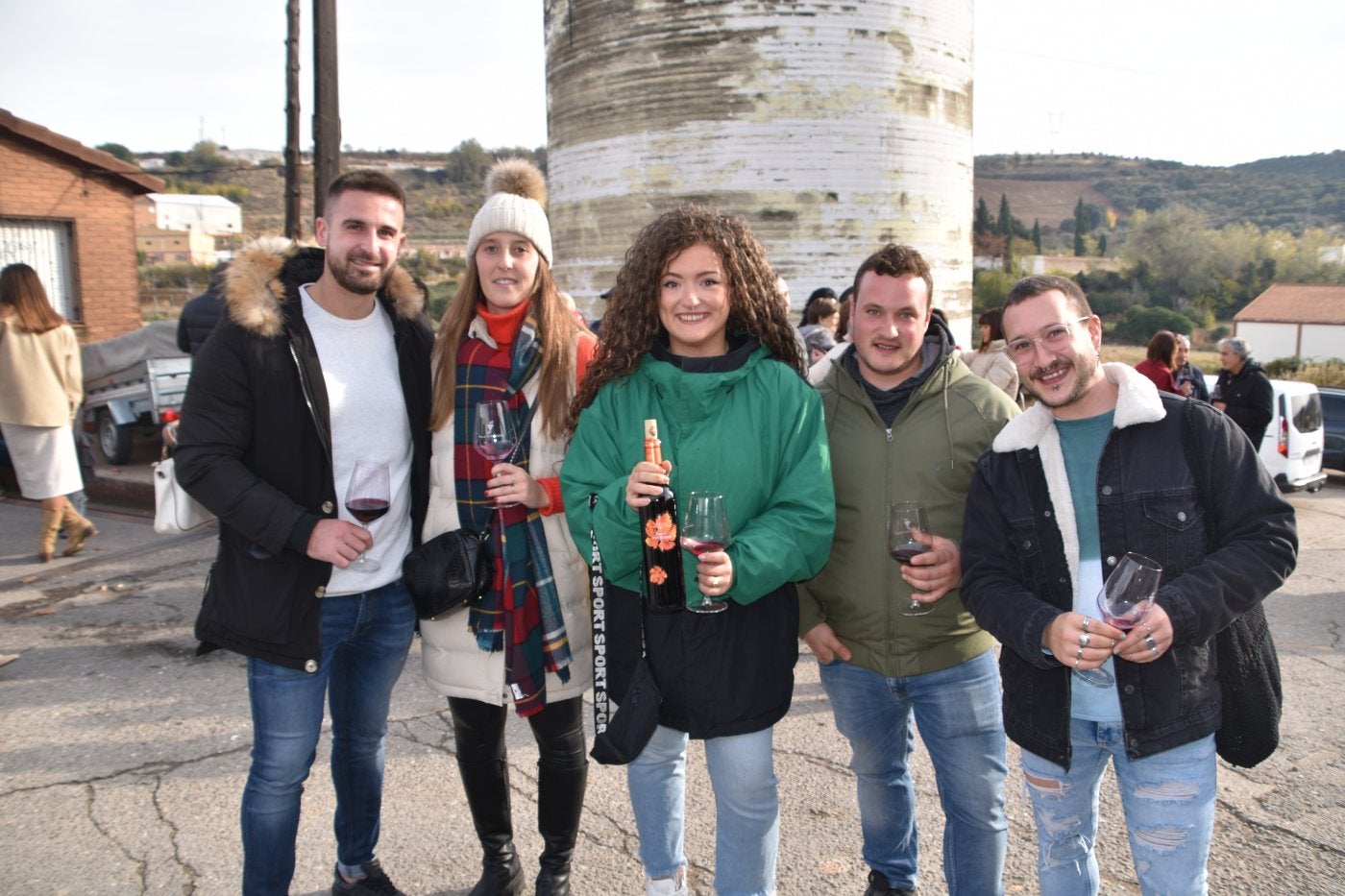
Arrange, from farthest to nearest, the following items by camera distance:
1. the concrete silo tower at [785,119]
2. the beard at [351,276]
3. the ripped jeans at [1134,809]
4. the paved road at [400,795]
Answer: the concrete silo tower at [785,119]
the paved road at [400,795]
the beard at [351,276]
the ripped jeans at [1134,809]

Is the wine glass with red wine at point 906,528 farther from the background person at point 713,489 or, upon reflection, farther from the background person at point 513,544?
the background person at point 513,544

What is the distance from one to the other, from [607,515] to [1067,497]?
1217mm

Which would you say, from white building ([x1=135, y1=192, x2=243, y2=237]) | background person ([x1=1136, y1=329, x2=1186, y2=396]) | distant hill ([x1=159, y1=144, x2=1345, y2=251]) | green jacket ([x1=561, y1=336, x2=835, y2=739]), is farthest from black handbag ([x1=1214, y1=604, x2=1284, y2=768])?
white building ([x1=135, y1=192, x2=243, y2=237])

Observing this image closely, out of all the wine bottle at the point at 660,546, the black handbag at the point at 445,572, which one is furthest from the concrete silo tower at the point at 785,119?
the wine bottle at the point at 660,546

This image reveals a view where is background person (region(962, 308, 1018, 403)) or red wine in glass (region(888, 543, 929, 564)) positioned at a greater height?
background person (region(962, 308, 1018, 403))

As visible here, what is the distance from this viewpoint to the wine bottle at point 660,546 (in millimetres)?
2457

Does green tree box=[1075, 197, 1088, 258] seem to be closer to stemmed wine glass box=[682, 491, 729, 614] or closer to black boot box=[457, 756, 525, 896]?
black boot box=[457, 756, 525, 896]

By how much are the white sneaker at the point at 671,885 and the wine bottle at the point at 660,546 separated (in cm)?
82

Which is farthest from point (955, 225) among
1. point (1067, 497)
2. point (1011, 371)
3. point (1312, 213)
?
point (1312, 213)

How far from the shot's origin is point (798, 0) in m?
9.22

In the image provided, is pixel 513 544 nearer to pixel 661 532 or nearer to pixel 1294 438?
pixel 661 532

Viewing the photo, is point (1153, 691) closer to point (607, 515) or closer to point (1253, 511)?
point (1253, 511)

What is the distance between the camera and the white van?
11477 millimetres

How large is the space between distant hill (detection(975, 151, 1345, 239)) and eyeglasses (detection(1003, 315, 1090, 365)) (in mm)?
110175
